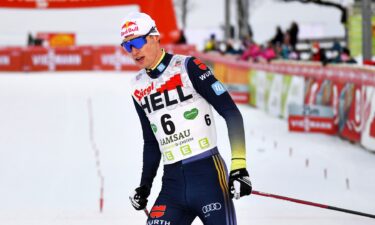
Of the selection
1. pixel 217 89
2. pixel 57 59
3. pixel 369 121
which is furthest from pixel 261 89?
pixel 57 59

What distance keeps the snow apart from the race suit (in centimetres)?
330

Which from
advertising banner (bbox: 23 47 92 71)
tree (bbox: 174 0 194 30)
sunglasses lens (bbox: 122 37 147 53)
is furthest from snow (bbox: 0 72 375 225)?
tree (bbox: 174 0 194 30)

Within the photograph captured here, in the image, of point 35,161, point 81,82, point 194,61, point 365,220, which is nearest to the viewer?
point 194,61

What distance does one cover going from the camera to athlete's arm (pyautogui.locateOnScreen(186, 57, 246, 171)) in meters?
4.45

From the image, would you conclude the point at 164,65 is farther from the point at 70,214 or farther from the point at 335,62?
the point at 335,62

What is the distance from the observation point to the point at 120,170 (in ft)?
36.8

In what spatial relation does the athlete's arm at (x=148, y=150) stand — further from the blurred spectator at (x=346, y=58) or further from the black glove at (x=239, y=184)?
the blurred spectator at (x=346, y=58)

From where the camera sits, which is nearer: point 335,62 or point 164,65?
point 164,65

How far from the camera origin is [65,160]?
12289 mm

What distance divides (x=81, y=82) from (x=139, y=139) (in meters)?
18.7

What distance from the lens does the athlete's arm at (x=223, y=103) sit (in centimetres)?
445

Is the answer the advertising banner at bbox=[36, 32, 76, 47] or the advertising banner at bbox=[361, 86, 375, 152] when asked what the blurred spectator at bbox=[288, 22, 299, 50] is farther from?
the advertising banner at bbox=[36, 32, 76, 47]

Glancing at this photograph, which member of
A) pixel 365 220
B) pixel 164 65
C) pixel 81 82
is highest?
pixel 164 65

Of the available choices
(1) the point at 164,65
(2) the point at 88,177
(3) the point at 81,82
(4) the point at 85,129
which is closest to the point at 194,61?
(1) the point at 164,65
